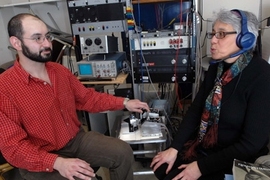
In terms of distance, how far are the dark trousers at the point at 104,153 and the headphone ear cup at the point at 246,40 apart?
0.84 metres

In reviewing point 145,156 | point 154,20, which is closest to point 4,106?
point 145,156

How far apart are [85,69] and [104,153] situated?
2.76 ft

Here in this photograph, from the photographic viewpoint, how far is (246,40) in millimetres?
956

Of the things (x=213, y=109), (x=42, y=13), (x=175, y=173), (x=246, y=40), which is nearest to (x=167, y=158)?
(x=175, y=173)

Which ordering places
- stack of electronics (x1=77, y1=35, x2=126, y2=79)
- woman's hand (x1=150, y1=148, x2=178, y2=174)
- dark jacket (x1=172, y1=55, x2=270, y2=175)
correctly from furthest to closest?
1. stack of electronics (x1=77, y1=35, x2=126, y2=79)
2. woman's hand (x1=150, y1=148, x2=178, y2=174)
3. dark jacket (x1=172, y1=55, x2=270, y2=175)

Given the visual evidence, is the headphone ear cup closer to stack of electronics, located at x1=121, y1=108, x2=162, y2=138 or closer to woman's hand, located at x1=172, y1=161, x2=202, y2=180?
woman's hand, located at x1=172, y1=161, x2=202, y2=180

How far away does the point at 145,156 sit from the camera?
190 cm

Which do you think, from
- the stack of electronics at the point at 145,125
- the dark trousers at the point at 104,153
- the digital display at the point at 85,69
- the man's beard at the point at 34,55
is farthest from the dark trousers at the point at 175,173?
the digital display at the point at 85,69

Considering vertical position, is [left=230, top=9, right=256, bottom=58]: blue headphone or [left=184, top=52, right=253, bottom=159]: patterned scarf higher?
[left=230, top=9, right=256, bottom=58]: blue headphone

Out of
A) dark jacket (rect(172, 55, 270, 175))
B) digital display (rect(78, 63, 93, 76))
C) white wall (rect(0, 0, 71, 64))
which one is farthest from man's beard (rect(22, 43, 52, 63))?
white wall (rect(0, 0, 71, 64))

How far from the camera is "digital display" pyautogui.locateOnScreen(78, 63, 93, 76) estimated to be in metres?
1.79

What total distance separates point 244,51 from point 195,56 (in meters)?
0.70

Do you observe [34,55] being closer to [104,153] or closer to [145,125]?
[104,153]

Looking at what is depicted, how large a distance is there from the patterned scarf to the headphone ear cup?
69mm
